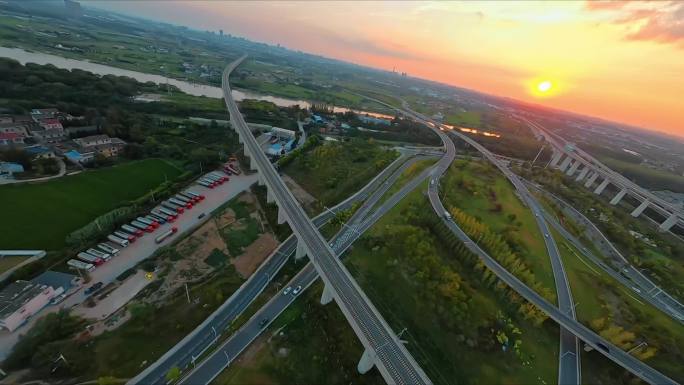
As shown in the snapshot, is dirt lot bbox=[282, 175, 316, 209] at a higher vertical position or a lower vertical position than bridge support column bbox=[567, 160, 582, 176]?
lower

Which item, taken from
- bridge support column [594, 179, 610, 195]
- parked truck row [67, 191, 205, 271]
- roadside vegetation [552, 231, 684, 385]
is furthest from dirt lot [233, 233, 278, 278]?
bridge support column [594, 179, 610, 195]

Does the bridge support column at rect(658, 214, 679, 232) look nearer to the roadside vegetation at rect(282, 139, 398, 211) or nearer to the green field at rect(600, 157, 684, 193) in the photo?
the green field at rect(600, 157, 684, 193)

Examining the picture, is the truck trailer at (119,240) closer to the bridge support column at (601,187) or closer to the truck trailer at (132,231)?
the truck trailer at (132,231)

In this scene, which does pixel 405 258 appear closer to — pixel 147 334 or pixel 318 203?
pixel 318 203

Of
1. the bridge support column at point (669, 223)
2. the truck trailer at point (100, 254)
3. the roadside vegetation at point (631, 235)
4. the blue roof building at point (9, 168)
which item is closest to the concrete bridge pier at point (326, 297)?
the truck trailer at point (100, 254)

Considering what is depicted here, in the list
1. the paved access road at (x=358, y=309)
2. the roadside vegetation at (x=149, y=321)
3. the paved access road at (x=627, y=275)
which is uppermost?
the paved access road at (x=358, y=309)

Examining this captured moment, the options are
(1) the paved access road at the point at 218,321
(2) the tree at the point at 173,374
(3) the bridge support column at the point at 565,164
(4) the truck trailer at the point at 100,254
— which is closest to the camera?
(2) the tree at the point at 173,374
